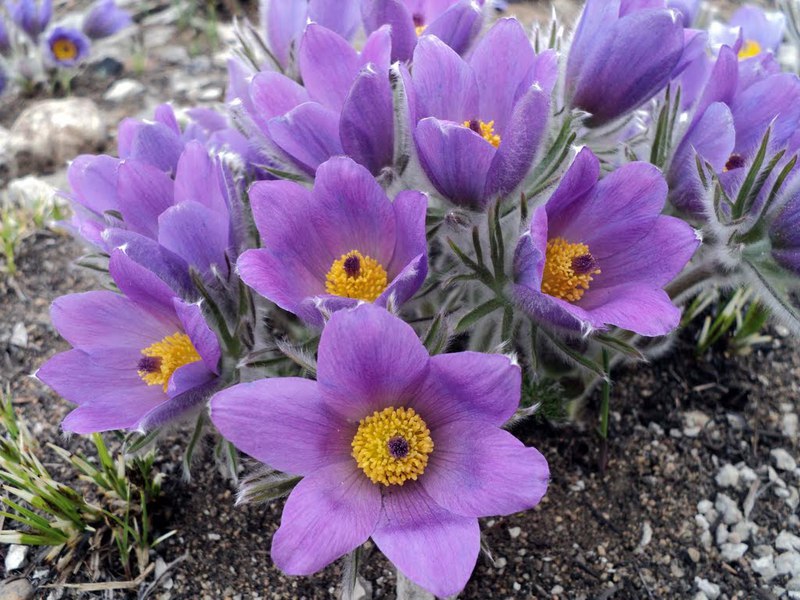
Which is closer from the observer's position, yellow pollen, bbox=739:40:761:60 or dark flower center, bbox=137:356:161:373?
dark flower center, bbox=137:356:161:373

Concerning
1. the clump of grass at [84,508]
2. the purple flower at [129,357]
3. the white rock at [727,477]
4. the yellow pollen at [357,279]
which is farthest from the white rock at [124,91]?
the white rock at [727,477]

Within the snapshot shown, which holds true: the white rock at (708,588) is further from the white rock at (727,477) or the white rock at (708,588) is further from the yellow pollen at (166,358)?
the yellow pollen at (166,358)

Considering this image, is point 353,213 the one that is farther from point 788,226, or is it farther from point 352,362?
point 788,226

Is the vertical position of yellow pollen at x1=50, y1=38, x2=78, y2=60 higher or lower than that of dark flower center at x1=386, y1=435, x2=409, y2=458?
lower

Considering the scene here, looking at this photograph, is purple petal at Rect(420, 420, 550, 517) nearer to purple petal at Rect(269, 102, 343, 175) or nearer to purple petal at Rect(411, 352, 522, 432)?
purple petal at Rect(411, 352, 522, 432)

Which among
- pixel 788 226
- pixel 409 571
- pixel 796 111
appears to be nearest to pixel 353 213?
pixel 409 571

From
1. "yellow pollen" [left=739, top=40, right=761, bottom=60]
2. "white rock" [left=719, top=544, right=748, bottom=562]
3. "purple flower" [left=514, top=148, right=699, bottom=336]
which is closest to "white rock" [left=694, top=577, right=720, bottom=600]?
"white rock" [left=719, top=544, right=748, bottom=562]

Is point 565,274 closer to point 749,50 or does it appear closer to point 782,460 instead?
point 782,460
